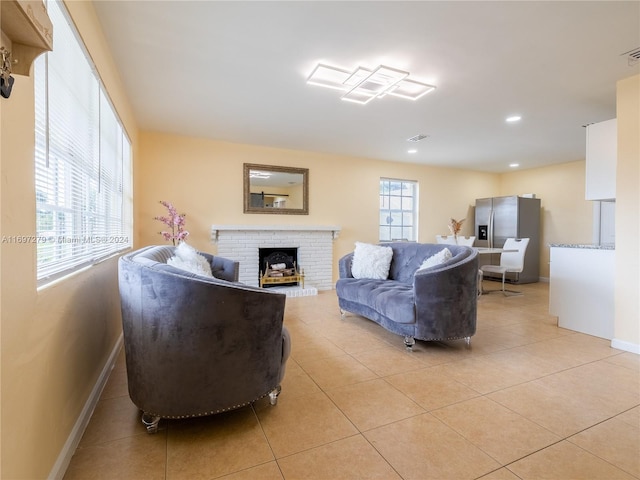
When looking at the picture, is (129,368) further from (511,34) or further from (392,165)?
(392,165)

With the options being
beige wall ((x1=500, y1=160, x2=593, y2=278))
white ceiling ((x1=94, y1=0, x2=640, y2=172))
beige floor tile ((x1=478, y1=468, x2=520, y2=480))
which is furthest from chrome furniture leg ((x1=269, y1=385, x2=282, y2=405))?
beige wall ((x1=500, y1=160, x2=593, y2=278))

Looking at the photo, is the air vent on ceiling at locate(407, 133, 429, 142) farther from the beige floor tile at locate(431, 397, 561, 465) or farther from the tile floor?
the beige floor tile at locate(431, 397, 561, 465)

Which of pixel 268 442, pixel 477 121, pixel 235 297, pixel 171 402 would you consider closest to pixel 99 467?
pixel 171 402

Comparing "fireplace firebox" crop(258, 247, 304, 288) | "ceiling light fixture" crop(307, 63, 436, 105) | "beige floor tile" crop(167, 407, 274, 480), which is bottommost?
"beige floor tile" crop(167, 407, 274, 480)

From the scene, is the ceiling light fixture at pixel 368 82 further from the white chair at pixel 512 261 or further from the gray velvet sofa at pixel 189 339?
the white chair at pixel 512 261

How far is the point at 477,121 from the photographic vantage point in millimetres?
3943

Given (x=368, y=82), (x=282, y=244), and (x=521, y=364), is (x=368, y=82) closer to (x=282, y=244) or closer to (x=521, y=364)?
(x=521, y=364)

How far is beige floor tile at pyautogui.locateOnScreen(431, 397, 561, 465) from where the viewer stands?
147 cm

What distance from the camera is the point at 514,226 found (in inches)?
242

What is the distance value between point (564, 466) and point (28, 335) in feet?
7.12

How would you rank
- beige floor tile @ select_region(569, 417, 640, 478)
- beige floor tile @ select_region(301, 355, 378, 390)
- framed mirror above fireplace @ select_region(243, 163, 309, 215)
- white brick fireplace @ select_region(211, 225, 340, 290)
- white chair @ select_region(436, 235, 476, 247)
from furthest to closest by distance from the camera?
white chair @ select_region(436, 235, 476, 247) → framed mirror above fireplace @ select_region(243, 163, 309, 215) → white brick fireplace @ select_region(211, 225, 340, 290) → beige floor tile @ select_region(301, 355, 378, 390) → beige floor tile @ select_region(569, 417, 640, 478)

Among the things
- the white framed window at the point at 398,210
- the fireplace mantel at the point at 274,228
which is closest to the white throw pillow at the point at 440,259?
the fireplace mantel at the point at 274,228

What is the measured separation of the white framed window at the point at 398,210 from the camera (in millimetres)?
6355

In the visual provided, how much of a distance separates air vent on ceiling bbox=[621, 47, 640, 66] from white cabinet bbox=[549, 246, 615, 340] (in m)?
1.61
